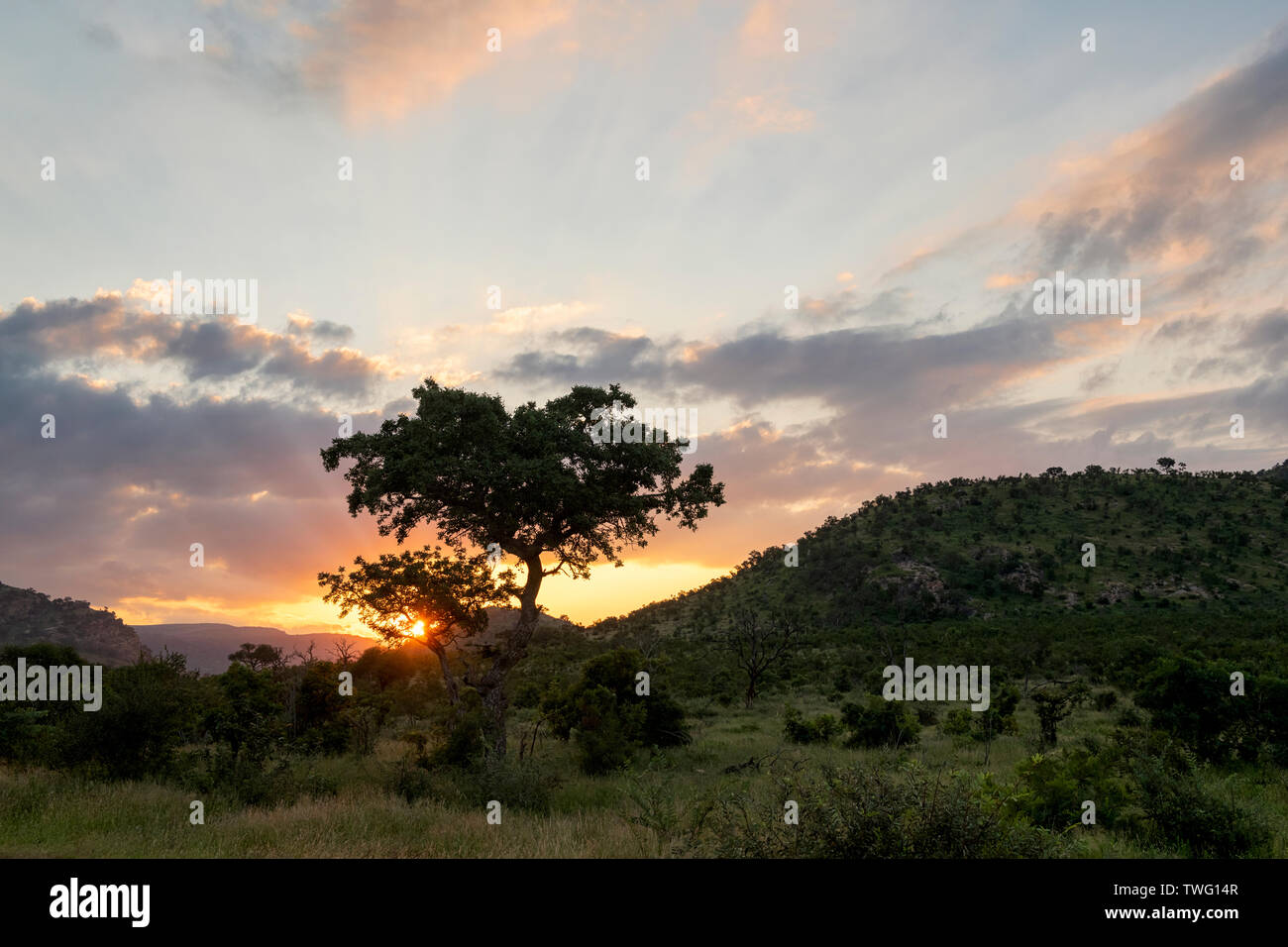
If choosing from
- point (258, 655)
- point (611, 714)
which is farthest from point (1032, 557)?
point (258, 655)

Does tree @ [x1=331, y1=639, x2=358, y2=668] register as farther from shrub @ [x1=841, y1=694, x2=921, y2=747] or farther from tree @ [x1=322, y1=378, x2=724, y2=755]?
shrub @ [x1=841, y1=694, x2=921, y2=747]

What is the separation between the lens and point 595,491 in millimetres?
22094

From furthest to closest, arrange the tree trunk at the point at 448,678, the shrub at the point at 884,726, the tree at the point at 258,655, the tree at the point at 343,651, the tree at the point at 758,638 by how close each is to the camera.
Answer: the tree at the point at 758,638
the tree at the point at 258,655
the tree at the point at 343,651
the shrub at the point at 884,726
the tree trunk at the point at 448,678

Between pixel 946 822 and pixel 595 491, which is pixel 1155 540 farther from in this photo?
pixel 946 822

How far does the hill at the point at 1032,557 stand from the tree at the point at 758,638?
587cm

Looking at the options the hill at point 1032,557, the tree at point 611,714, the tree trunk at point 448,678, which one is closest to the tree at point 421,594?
the tree trunk at point 448,678

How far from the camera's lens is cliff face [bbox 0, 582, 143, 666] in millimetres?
107500

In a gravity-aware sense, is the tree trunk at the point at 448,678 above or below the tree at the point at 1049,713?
above

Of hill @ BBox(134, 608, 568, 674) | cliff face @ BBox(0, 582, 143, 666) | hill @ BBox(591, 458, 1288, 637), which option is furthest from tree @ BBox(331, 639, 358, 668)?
cliff face @ BBox(0, 582, 143, 666)

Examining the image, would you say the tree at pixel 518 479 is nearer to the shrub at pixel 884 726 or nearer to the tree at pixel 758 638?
the shrub at pixel 884 726

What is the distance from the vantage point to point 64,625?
11969 centimetres

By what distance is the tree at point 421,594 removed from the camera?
21667 millimetres

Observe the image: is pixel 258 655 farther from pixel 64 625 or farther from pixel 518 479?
pixel 64 625
